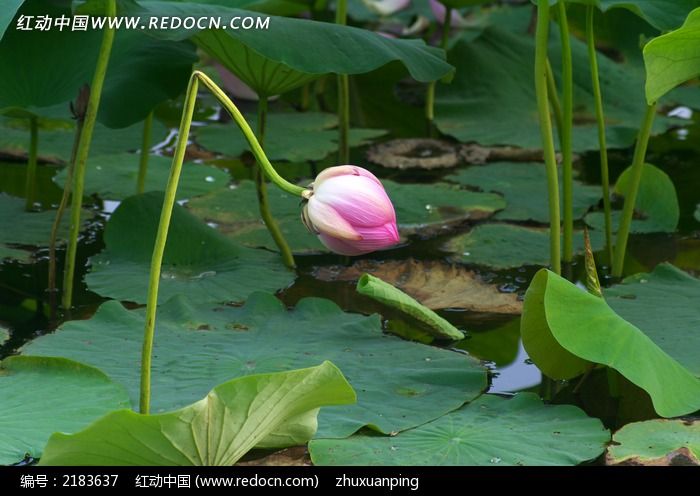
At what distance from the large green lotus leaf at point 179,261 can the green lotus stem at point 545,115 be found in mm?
482

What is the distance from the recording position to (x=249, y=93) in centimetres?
341

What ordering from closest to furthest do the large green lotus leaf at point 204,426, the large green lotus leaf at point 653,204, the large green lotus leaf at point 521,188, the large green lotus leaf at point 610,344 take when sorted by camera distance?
the large green lotus leaf at point 204,426 → the large green lotus leaf at point 610,344 → the large green lotus leaf at point 653,204 → the large green lotus leaf at point 521,188

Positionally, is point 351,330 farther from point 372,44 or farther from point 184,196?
point 184,196

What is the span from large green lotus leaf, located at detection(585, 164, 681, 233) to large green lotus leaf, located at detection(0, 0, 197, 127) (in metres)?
0.95

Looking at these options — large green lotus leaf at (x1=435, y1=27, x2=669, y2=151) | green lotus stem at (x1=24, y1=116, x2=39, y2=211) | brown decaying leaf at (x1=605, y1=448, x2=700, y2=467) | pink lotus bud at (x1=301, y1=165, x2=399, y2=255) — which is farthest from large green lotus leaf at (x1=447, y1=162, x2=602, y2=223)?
pink lotus bud at (x1=301, y1=165, x2=399, y2=255)

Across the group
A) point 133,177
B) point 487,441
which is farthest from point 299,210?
point 487,441

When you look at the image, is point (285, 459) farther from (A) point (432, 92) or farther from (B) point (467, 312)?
(A) point (432, 92)

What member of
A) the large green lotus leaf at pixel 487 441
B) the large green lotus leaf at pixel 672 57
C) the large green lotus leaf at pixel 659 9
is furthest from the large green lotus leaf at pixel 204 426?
the large green lotus leaf at pixel 659 9

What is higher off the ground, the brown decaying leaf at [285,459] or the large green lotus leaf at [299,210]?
the large green lotus leaf at [299,210]

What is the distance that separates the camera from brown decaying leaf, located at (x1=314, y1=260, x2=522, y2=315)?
1.93 metres

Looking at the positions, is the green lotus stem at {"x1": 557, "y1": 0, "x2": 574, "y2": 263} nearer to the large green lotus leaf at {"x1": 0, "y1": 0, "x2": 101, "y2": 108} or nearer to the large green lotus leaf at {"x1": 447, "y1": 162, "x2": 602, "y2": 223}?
the large green lotus leaf at {"x1": 447, "y1": 162, "x2": 602, "y2": 223}

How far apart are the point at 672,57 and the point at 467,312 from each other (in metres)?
0.60

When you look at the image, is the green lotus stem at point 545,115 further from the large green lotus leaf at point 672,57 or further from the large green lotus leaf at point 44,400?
the large green lotus leaf at point 44,400

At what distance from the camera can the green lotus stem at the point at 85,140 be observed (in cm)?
169
